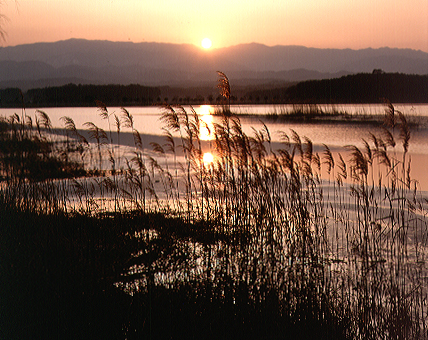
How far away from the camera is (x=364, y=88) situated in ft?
169

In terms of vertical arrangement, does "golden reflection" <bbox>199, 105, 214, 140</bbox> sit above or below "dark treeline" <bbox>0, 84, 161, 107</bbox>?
below

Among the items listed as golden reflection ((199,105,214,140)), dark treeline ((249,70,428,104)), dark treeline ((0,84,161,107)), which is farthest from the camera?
dark treeline ((0,84,161,107))

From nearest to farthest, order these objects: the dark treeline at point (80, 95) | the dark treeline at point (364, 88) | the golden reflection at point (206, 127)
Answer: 1. the golden reflection at point (206, 127)
2. the dark treeline at point (364, 88)
3. the dark treeline at point (80, 95)

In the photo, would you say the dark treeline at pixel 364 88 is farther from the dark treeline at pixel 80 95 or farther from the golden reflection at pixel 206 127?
the dark treeline at pixel 80 95

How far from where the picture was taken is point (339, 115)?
3603 cm

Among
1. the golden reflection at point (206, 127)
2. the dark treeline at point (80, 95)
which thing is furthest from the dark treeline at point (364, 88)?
the dark treeline at point (80, 95)

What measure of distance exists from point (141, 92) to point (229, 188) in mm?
72714

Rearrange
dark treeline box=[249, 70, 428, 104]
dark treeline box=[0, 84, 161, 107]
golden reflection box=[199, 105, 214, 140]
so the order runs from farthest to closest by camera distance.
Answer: dark treeline box=[0, 84, 161, 107], dark treeline box=[249, 70, 428, 104], golden reflection box=[199, 105, 214, 140]

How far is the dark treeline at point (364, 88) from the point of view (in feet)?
163

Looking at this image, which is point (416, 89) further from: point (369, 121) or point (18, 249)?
point (18, 249)

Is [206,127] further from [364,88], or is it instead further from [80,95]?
[80,95]

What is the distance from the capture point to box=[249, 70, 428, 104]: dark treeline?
163 feet

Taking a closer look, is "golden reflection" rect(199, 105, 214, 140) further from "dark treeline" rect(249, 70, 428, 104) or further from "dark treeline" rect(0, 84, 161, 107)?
"dark treeline" rect(0, 84, 161, 107)

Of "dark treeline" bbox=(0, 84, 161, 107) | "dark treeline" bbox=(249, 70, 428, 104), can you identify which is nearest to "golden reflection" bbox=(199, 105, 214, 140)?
"dark treeline" bbox=(249, 70, 428, 104)
